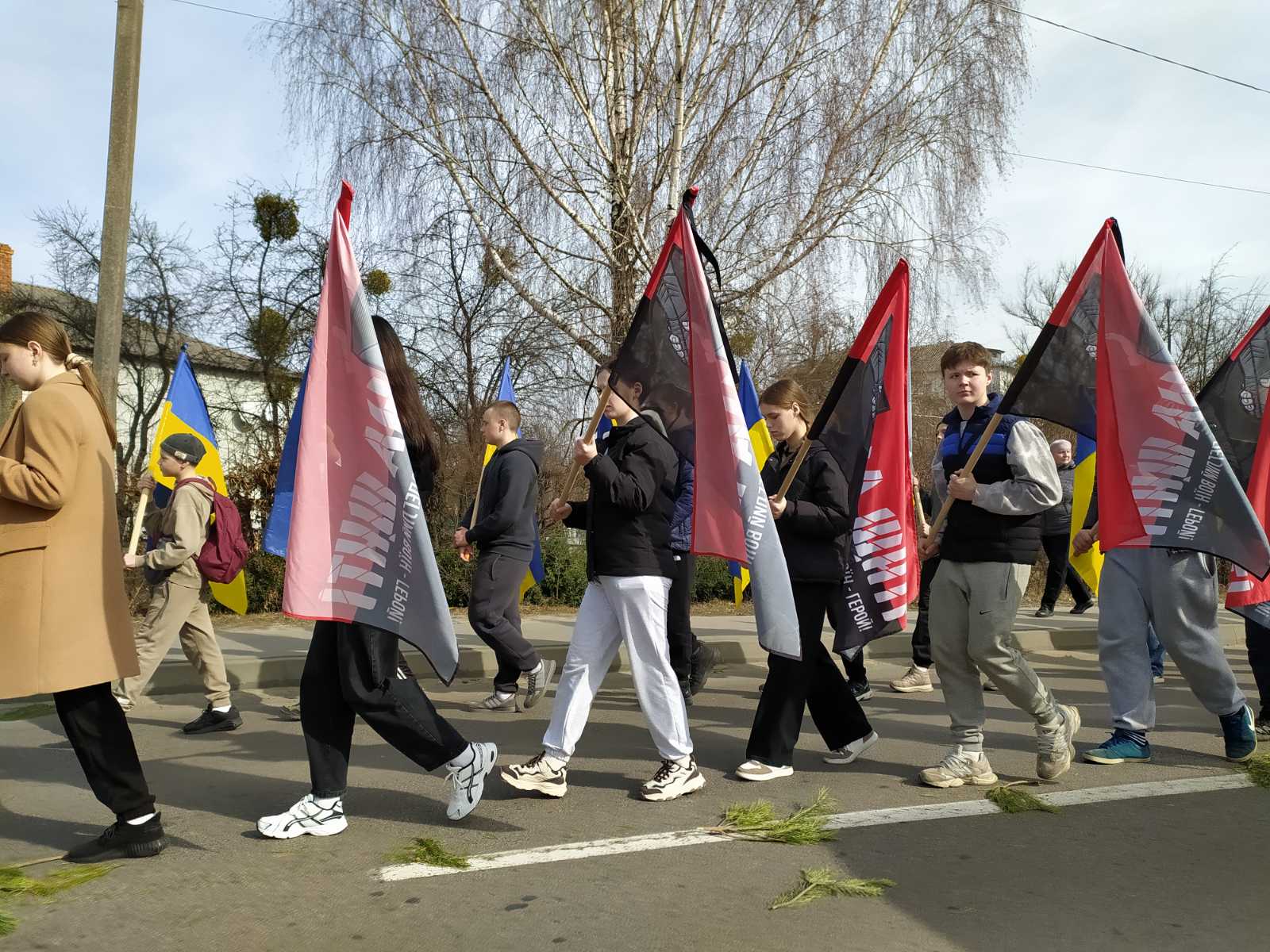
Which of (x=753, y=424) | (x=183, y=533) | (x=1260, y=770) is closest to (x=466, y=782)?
(x=183, y=533)

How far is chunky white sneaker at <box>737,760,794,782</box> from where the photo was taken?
5.12 meters

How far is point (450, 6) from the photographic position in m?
13.5

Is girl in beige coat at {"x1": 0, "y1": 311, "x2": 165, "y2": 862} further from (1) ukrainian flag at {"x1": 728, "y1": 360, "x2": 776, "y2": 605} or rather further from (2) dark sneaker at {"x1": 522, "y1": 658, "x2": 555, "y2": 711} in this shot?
(1) ukrainian flag at {"x1": 728, "y1": 360, "x2": 776, "y2": 605}

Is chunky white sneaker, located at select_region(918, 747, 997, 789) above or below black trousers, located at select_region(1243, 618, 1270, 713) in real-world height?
below

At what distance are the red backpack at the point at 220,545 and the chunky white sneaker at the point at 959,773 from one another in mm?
4043

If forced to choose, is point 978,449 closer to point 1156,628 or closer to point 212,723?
point 1156,628

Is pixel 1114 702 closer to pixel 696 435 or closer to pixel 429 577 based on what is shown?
pixel 696 435

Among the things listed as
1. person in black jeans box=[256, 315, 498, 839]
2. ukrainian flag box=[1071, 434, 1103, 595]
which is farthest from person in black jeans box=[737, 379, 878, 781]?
ukrainian flag box=[1071, 434, 1103, 595]

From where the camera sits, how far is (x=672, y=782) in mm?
4789

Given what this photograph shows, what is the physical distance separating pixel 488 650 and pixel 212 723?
9.36 ft

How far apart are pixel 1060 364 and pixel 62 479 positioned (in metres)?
4.02

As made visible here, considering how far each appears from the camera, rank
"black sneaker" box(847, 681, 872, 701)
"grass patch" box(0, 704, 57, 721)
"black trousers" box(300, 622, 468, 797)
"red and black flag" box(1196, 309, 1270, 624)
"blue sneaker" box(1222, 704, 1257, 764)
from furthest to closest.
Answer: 1. "black sneaker" box(847, 681, 872, 701)
2. "grass patch" box(0, 704, 57, 721)
3. "red and black flag" box(1196, 309, 1270, 624)
4. "blue sneaker" box(1222, 704, 1257, 764)
5. "black trousers" box(300, 622, 468, 797)

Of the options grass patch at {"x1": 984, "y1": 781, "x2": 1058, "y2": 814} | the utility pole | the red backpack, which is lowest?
grass patch at {"x1": 984, "y1": 781, "x2": 1058, "y2": 814}

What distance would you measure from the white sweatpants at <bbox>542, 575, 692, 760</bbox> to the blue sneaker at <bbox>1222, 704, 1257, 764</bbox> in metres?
2.78
